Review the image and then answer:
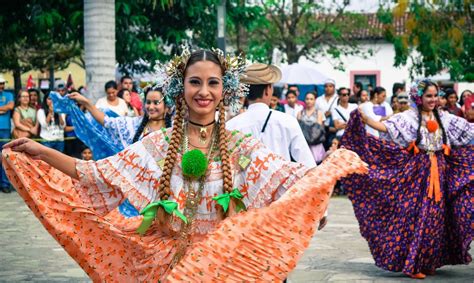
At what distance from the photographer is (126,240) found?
6195 millimetres

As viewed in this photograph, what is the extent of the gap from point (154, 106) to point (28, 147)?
10.6 feet

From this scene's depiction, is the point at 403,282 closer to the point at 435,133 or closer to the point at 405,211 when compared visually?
the point at 405,211

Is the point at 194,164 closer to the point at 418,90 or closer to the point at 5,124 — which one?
the point at 418,90

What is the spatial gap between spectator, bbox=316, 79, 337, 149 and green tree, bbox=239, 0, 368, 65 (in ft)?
58.2

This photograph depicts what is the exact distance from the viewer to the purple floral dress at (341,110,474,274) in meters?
9.96

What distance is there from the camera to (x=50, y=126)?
18344mm

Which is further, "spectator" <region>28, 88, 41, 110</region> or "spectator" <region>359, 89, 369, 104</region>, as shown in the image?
"spectator" <region>359, 89, 369, 104</region>

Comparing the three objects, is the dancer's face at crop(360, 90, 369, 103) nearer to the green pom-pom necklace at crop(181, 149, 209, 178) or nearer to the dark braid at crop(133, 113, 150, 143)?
the dark braid at crop(133, 113, 150, 143)

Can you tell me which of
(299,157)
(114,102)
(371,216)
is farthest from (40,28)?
(299,157)

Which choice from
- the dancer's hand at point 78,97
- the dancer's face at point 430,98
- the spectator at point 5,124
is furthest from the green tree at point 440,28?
the dancer's hand at point 78,97

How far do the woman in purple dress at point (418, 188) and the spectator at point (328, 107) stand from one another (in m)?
8.15

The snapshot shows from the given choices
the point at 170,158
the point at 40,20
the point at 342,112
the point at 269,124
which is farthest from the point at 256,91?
the point at 342,112

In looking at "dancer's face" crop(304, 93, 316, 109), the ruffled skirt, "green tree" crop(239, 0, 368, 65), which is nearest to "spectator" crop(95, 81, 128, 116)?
"dancer's face" crop(304, 93, 316, 109)

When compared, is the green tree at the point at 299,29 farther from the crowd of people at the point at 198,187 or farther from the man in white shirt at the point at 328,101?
the crowd of people at the point at 198,187
